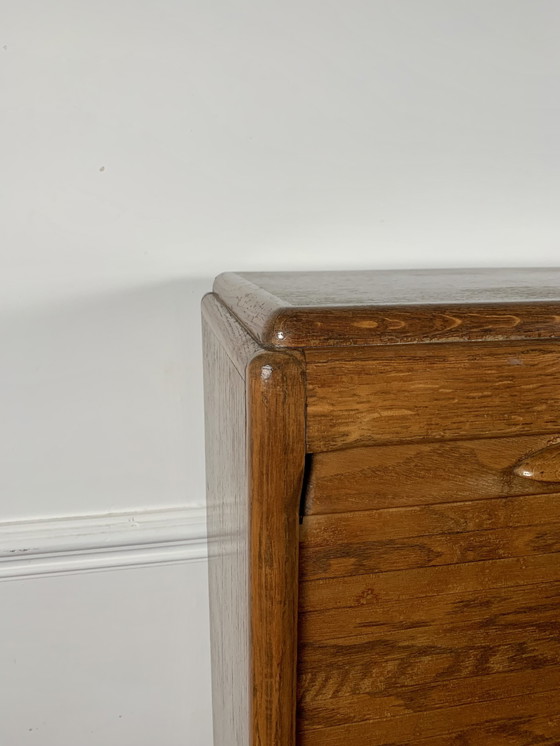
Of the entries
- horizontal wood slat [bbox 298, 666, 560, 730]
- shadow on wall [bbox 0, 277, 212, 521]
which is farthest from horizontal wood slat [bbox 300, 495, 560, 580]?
shadow on wall [bbox 0, 277, 212, 521]

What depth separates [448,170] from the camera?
893mm

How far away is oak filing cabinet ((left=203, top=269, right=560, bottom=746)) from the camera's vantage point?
48 cm

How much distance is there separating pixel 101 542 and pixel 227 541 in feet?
0.91

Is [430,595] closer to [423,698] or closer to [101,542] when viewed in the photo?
[423,698]

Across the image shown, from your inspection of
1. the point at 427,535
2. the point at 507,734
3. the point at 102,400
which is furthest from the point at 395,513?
the point at 102,400

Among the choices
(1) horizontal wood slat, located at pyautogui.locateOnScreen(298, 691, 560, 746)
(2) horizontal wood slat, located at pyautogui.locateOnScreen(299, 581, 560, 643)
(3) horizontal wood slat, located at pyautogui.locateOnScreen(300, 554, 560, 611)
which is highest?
(3) horizontal wood slat, located at pyautogui.locateOnScreen(300, 554, 560, 611)

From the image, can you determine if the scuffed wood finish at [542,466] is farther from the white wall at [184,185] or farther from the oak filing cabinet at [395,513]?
the white wall at [184,185]

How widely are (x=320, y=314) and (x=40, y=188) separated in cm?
46

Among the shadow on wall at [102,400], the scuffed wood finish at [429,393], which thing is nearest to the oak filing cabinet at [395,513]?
the scuffed wood finish at [429,393]

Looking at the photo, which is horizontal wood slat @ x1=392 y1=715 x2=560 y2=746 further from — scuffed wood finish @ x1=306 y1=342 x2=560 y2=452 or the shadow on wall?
the shadow on wall

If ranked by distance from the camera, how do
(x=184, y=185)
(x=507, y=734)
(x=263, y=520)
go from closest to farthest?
(x=263, y=520) < (x=507, y=734) < (x=184, y=185)

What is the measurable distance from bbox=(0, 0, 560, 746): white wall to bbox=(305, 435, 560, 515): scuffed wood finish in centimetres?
41


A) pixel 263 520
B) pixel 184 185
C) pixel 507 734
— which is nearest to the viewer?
pixel 263 520

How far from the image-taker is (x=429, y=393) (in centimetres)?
49
